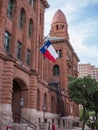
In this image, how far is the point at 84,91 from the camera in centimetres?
4656

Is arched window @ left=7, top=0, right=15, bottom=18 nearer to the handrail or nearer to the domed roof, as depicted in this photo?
the handrail

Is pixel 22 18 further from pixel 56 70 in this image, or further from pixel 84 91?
pixel 56 70

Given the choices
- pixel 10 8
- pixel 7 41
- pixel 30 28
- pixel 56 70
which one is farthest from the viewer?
pixel 56 70

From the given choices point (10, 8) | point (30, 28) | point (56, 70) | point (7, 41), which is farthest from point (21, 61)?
point (56, 70)

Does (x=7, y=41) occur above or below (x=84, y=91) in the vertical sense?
above

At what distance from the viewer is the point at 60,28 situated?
7569 centimetres

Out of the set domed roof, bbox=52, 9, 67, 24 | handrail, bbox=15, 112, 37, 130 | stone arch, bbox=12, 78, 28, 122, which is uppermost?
domed roof, bbox=52, 9, 67, 24

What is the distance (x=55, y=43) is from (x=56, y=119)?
21.8 m

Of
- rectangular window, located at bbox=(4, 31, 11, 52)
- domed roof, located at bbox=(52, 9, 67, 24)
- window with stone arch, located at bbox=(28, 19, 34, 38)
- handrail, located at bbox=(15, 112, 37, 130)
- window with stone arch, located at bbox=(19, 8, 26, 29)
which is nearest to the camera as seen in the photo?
rectangular window, located at bbox=(4, 31, 11, 52)

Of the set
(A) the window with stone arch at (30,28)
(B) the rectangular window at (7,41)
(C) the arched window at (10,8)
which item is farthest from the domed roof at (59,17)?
(B) the rectangular window at (7,41)

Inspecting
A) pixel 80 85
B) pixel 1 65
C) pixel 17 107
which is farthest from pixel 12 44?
pixel 80 85

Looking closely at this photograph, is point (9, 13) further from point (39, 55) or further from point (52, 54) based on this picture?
point (39, 55)

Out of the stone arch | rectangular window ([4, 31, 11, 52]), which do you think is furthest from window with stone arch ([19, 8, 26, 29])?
the stone arch

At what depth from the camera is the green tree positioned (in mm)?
45844
